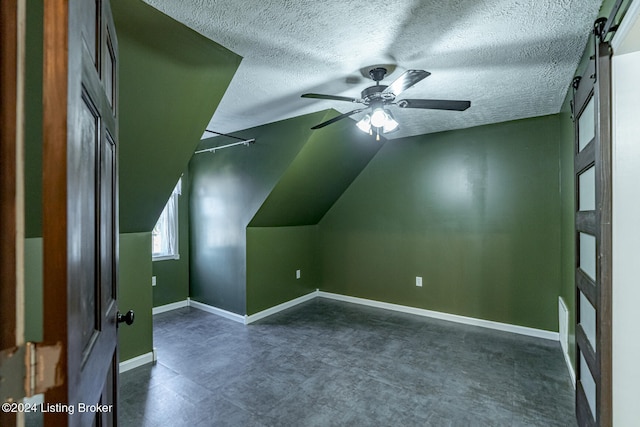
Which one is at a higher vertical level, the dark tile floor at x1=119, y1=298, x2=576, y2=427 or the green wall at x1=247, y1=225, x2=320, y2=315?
the green wall at x1=247, y1=225, x2=320, y2=315

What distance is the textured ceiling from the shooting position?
1.58 m

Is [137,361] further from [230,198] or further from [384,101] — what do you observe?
[384,101]

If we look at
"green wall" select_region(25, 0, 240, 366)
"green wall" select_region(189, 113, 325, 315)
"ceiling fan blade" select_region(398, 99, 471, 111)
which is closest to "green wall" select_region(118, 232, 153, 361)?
"green wall" select_region(25, 0, 240, 366)

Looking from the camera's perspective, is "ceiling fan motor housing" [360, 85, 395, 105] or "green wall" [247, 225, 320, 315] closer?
"ceiling fan motor housing" [360, 85, 395, 105]

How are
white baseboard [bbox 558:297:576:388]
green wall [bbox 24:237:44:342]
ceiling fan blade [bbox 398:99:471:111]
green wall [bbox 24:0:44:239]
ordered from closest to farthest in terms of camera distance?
green wall [bbox 24:0:44:239], green wall [bbox 24:237:44:342], ceiling fan blade [bbox 398:99:471:111], white baseboard [bbox 558:297:576:388]

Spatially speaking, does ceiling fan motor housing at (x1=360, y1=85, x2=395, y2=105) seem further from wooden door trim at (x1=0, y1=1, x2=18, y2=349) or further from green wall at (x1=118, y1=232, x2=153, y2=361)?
green wall at (x1=118, y1=232, x2=153, y2=361)

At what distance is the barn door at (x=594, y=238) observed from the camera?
1.33 metres

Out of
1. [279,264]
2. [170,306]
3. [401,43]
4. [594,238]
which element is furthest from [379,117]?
[170,306]

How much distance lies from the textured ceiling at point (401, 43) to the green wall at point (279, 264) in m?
1.86

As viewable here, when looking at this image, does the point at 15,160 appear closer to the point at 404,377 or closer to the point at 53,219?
the point at 53,219

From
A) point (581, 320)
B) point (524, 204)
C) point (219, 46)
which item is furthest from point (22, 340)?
point (524, 204)

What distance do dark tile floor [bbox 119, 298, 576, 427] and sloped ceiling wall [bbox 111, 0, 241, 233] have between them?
1420 millimetres


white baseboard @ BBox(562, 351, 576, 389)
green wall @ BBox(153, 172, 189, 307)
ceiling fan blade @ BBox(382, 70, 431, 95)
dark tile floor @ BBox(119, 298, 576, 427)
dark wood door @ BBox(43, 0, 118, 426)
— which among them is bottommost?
dark tile floor @ BBox(119, 298, 576, 427)

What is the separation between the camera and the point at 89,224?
2.70 ft
